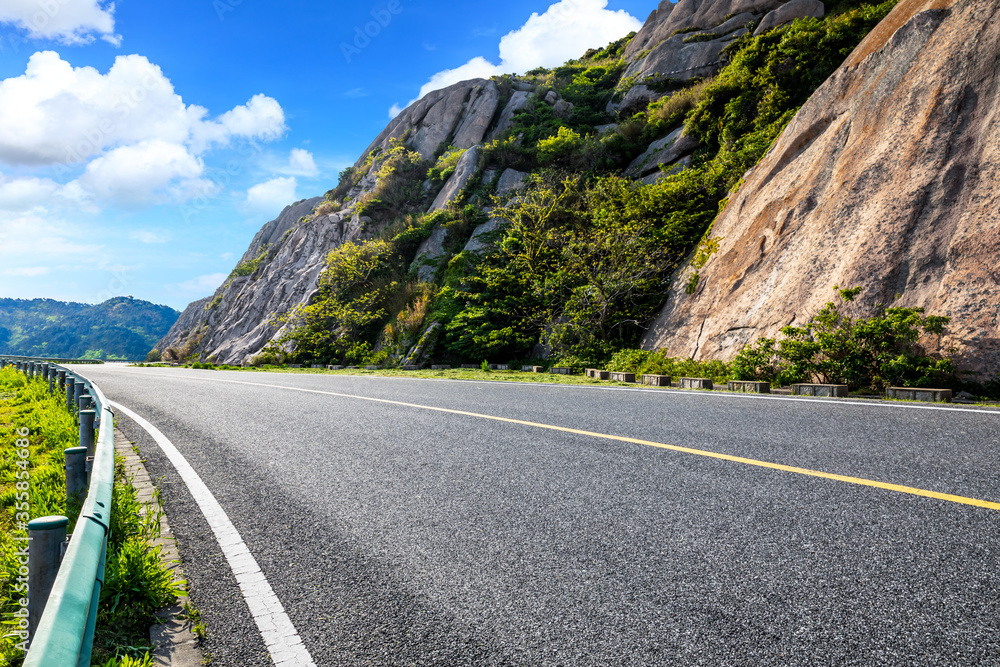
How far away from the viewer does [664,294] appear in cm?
1487

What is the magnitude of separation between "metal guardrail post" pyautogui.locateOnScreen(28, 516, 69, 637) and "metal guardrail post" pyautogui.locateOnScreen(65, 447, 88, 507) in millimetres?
1587

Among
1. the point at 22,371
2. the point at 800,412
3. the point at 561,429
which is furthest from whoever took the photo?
the point at 22,371

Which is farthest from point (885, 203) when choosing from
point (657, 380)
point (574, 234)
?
point (574, 234)

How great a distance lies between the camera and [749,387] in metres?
9.04

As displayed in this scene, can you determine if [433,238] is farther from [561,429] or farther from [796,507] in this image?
[796,507]

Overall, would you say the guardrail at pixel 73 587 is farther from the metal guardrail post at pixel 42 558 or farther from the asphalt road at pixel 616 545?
the asphalt road at pixel 616 545

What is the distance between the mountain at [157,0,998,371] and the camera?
9.23 m

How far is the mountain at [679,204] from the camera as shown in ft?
30.3

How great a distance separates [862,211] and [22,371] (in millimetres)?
25898

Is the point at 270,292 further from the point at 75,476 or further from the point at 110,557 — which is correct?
the point at 110,557

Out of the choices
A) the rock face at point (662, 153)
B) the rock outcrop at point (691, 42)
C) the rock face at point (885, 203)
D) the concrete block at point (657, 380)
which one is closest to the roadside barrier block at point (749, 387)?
the concrete block at point (657, 380)

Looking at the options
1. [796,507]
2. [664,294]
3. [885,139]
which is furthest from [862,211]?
[796,507]

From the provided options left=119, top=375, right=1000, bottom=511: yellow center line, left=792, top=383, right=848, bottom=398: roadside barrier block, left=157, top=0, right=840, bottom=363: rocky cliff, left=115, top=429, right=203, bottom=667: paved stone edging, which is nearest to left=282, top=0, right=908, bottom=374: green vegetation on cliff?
left=157, top=0, right=840, bottom=363: rocky cliff

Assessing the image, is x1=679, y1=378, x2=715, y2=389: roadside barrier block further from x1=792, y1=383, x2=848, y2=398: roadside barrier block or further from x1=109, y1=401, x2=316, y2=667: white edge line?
x1=109, y1=401, x2=316, y2=667: white edge line
